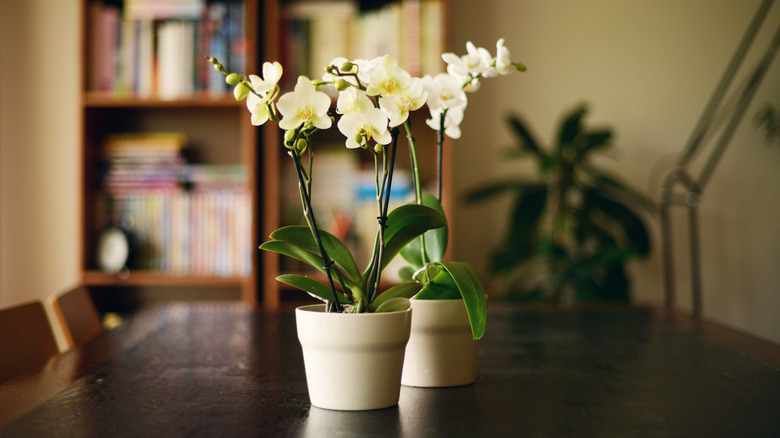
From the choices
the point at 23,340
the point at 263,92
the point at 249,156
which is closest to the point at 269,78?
the point at 263,92

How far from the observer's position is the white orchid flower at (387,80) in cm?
72

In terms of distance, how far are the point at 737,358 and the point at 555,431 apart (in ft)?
1.75

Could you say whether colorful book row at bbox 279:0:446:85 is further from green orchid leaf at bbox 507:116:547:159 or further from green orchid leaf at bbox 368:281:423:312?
green orchid leaf at bbox 368:281:423:312

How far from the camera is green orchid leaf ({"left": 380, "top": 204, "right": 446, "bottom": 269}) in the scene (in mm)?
796

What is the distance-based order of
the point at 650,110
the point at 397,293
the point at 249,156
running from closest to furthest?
the point at 397,293, the point at 249,156, the point at 650,110

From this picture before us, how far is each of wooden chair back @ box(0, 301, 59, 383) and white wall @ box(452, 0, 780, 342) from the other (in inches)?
77.7

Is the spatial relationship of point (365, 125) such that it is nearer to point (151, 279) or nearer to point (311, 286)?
point (311, 286)

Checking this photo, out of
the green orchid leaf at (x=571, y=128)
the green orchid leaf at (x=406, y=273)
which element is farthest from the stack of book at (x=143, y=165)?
the green orchid leaf at (x=406, y=273)

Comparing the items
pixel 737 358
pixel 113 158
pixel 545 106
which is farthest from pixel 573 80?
pixel 737 358

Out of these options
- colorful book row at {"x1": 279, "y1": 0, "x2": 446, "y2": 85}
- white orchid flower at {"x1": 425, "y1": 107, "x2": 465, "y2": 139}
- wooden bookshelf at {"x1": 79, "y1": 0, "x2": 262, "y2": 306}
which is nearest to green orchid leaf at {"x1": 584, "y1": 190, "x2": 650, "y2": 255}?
colorful book row at {"x1": 279, "y1": 0, "x2": 446, "y2": 85}

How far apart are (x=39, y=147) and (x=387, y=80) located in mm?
2582

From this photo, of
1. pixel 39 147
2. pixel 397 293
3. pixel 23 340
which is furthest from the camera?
pixel 39 147

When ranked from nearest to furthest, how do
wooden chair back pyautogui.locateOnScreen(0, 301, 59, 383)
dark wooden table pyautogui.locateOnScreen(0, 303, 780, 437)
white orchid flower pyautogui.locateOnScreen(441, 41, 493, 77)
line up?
dark wooden table pyautogui.locateOnScreen(0, 303, 780, 437) → white orchid flower pyautogui.locateOnScreen(441, 41, 493, 77) → wooden chair back pyautogui.locateOnScreen(0, 301, 59, 383)

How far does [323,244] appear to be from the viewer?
2.60 ft
